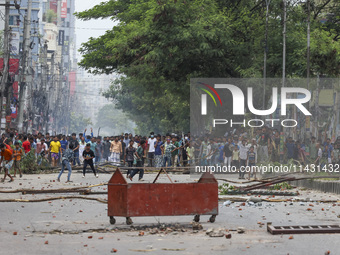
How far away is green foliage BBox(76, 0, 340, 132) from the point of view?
31031 millimetres

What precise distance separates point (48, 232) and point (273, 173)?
17.1 meters

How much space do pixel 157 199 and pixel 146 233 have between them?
3.08 feet

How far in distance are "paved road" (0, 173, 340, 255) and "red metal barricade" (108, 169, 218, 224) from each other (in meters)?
0.25

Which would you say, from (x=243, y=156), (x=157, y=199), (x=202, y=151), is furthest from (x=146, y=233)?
(x=202, y=151)

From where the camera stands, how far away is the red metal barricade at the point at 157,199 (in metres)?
10.8

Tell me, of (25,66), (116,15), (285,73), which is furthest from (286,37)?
(25,66)

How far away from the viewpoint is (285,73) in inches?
1421

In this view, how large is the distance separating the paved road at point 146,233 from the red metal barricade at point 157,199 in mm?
254

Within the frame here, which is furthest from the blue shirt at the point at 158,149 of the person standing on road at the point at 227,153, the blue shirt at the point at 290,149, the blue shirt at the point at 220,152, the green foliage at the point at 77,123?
the green foliage at the point at 77,123

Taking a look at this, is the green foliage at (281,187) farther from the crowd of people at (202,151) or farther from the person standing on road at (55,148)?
the person standing on road at (55,148)

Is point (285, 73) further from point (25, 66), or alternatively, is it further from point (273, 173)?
point (25, 66)

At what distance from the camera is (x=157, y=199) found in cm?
1091

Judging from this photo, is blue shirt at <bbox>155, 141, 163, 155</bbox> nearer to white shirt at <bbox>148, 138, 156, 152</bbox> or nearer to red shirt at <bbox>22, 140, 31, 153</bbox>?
white shirt at <bbox>148, 138, 156, 152</bbox>

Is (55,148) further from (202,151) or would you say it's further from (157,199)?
(157,199)
